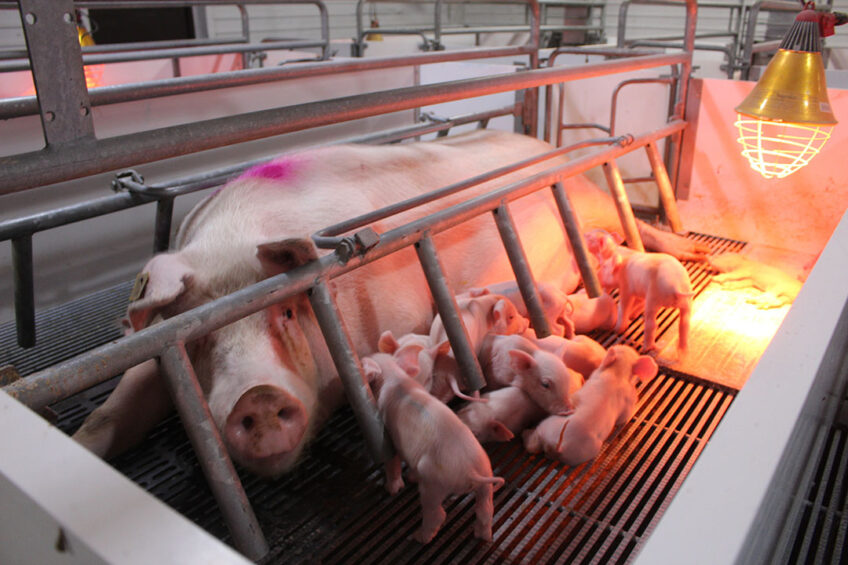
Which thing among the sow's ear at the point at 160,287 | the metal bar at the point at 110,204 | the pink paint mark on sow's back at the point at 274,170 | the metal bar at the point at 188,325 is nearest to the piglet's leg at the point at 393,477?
the metal bar at the point at 188,325

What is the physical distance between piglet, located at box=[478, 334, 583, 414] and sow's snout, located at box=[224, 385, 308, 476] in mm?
802

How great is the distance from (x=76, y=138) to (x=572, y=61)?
7783 millimetres

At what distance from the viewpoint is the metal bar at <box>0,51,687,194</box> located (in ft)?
3.94

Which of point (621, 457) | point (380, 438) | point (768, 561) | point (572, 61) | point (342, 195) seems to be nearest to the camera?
point (768, 561)

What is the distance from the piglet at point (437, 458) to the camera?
69.6 inches

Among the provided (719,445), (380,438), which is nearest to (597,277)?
(380,438)

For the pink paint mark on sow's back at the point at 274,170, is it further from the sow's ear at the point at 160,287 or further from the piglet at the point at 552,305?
the piglet at the point at 552,305

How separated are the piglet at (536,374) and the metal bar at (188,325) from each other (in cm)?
50

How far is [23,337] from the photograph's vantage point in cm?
290

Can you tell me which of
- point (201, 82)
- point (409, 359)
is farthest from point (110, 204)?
point (409, 359)

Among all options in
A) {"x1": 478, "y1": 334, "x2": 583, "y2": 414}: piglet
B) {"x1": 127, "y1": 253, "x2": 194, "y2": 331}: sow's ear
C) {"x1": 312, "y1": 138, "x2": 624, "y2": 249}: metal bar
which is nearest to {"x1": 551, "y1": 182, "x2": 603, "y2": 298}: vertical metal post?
{"x1": 312, "y1": 138, "x2": 624, "y2": 249}: metal bar

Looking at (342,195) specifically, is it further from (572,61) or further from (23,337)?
(572,61)

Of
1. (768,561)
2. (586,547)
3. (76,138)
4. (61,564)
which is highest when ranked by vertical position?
(76,138)

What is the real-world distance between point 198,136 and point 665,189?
323cm
